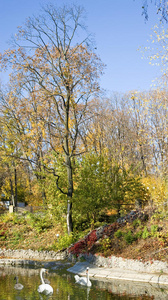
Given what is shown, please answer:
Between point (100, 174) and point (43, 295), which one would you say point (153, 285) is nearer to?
point (43, 295)

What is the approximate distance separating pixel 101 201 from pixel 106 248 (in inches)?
168

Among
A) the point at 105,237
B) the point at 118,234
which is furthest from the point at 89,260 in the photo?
the point at 118,234

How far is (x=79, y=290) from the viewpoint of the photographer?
40.3 feet

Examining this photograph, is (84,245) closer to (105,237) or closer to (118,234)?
(105,237)

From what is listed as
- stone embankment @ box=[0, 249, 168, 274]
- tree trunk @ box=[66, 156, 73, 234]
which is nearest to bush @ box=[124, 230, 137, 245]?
stone embankment @ box=[0, 249, 168, 274]

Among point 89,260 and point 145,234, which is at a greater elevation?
point 145,234

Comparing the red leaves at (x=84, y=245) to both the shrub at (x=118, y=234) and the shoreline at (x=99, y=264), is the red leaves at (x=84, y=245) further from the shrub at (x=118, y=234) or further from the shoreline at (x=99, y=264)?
the shrub at (x=118, y=234)

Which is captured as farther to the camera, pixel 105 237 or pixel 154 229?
pixel 105 237

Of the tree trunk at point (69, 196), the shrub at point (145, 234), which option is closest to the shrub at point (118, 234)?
the shrub at point (145, 234)

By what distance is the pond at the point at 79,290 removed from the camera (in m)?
11.2

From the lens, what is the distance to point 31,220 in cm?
2506

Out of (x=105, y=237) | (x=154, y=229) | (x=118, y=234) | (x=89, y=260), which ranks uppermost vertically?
(x=154, y=229)

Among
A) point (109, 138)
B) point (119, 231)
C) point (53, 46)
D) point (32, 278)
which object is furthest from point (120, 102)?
point (32, 278)

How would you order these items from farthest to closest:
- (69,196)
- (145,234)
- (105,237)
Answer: (69,196), (105,237), (145,234)
